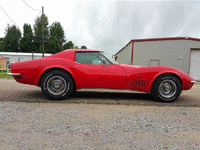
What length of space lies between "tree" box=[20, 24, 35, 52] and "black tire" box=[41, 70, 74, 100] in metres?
50.6

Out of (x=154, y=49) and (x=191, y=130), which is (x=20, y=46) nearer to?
(x=154, y=49)

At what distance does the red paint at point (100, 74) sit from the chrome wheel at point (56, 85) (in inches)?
9.4

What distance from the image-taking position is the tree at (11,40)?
47.9m

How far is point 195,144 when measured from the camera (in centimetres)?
139

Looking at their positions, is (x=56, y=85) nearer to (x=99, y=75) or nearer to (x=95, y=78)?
(x=95, y=78)

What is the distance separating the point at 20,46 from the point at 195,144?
55.2m

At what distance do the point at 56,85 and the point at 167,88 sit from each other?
101 inches

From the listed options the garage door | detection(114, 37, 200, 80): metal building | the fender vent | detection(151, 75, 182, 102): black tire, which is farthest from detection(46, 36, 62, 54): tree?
detection(151, 75, 182, 102): black tire

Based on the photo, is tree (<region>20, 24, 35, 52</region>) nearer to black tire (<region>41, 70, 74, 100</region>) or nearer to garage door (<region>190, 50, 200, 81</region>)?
garage door (<region>190, 50, 200, 81</region>)

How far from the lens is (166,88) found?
3.22 metres

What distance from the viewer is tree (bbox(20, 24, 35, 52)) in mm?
47344

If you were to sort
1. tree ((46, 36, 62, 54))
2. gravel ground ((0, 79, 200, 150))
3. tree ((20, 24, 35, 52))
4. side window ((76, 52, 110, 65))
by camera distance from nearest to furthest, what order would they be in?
gravel ground ((0, 79, 200, 150)), side window ((76, 52, 110, 65)), tree ((46, 36, 62, 54)), tree ((20, 24, 35, 52))

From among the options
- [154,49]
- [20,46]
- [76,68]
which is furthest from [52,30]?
[76,68]

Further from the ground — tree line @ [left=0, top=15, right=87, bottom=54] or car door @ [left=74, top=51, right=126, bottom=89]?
tree line @ [left=0, top=15, right=87, bottom=54]
